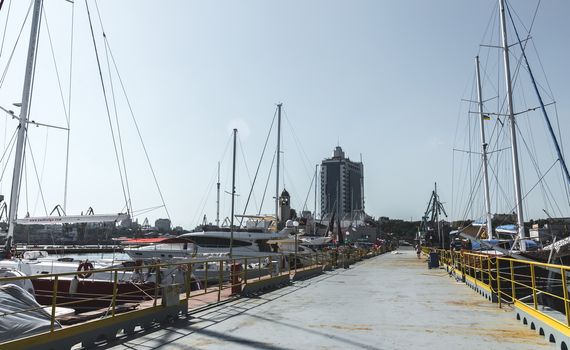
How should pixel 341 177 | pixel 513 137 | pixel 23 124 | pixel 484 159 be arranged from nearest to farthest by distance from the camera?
pixel 23 124
pixel 513 137
pixel 484 159
pixel 341 177

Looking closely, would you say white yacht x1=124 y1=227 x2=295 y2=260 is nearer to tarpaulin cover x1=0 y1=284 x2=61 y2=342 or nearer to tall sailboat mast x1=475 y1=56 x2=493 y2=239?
tall sailboat mast x1=475 y1=56 x2=493 y2=239


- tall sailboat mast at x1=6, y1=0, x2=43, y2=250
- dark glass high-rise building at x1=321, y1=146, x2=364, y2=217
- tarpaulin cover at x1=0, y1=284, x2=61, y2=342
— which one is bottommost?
tarpaulin cover at x1=0, y1=284, x2=61, y2=342

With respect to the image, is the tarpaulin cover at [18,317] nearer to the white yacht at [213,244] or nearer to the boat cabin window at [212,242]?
the white yacht at [213,244]

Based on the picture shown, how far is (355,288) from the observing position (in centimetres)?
1645

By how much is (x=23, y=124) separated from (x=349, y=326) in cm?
1602

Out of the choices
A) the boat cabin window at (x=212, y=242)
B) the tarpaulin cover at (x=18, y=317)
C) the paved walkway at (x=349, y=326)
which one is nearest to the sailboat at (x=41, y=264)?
the paved walkway at (x=349, y=326)

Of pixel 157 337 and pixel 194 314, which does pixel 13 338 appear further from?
pixel 194 314

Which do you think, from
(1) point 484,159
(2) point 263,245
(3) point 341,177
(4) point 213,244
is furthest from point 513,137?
(3) point 341,177

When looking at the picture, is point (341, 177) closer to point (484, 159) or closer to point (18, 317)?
point (484, 159)

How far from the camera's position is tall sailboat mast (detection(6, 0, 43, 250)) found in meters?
17.4

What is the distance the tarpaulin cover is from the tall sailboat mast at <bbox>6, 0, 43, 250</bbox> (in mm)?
11542

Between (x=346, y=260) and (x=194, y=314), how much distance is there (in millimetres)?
20463

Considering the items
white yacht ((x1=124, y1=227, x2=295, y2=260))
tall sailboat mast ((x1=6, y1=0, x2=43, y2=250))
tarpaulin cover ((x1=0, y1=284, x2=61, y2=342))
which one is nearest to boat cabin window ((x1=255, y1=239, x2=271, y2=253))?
white yacht ((x1=124, y1=227, x2=295, y2=260))

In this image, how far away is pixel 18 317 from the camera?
669cm
